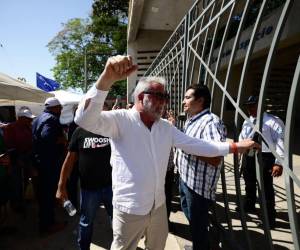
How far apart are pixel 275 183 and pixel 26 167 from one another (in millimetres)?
4575

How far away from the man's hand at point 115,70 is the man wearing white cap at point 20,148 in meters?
3.28

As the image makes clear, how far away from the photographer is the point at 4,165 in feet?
13.5

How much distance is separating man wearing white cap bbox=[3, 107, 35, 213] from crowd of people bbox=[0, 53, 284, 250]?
1.58ft

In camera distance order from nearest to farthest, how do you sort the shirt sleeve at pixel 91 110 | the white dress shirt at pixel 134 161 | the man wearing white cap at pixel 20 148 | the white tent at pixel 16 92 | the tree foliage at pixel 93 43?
1. the shirt sleeve at pixel 91 110
2. the white dress shirt at pixel 134 161
3. the man wearing white cap at pixel 20 148
4. the white tent at pixel 16 92
5. the tree foliage at pixel 93 43

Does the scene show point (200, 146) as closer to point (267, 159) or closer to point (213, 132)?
point (213, 132)

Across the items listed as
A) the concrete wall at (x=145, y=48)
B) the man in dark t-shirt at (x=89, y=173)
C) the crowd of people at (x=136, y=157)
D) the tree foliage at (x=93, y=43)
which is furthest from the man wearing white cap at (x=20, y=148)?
the tree foliage at (x=93, y=43)

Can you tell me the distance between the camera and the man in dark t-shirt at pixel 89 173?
317 cm

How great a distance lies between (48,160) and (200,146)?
239cm

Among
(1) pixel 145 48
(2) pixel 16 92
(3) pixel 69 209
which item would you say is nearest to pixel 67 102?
(2) pixel 16 92

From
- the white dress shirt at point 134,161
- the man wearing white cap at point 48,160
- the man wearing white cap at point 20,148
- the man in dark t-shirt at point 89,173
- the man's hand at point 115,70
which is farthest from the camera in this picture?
the man wearing white cap at point 20,148

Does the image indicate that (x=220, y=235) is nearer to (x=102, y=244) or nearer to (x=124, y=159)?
(x=102, y=244)

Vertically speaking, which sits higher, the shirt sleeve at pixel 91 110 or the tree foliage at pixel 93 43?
the tree foliage at pixel 93 43

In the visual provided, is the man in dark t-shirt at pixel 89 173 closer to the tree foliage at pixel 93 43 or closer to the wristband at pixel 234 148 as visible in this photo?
the wristband at pixel 234 148

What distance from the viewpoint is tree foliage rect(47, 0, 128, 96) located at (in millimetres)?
29312
